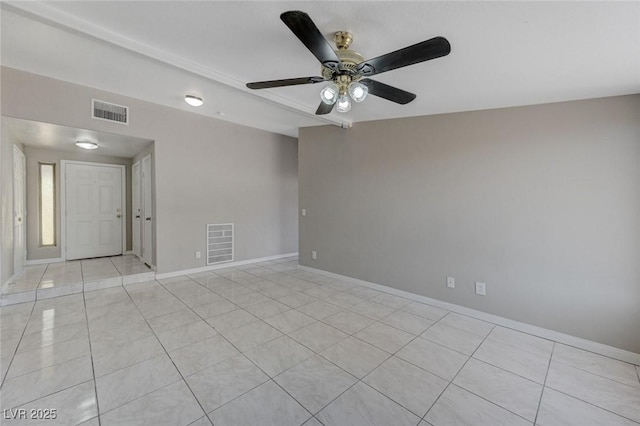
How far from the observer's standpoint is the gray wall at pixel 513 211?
230cm

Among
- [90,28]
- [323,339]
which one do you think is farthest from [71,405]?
[90,28]

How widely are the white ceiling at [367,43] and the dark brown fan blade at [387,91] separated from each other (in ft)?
0.90

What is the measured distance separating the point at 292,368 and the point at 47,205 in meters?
5.97

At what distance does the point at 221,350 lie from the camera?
2.25 metres

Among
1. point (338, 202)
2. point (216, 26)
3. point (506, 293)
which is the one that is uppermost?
point (216, 26)

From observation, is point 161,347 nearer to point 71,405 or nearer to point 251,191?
point 71,405

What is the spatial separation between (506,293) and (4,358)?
4606 mm

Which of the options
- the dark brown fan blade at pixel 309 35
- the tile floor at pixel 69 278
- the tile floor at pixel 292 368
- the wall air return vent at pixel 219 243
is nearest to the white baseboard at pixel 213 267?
the wall air return vent at pixel 219 243

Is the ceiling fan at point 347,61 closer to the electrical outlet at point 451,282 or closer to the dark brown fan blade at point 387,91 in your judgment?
the dark brown fan blade at point 387,91

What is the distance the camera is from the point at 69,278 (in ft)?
12.6

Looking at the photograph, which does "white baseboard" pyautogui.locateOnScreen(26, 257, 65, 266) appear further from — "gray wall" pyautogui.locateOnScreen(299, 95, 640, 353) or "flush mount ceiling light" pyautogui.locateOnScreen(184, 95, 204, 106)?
"gray wall" pyautogui.locateOnScreen(299, 95, 640, 353)

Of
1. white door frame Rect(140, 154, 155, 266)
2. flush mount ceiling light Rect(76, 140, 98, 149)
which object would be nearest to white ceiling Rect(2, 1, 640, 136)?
flush mount ceiling light Rect(76, 140, 98, 149)

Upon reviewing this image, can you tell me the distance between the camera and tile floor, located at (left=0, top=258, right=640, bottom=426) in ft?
5.29

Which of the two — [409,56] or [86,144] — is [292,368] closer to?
[409,56]
